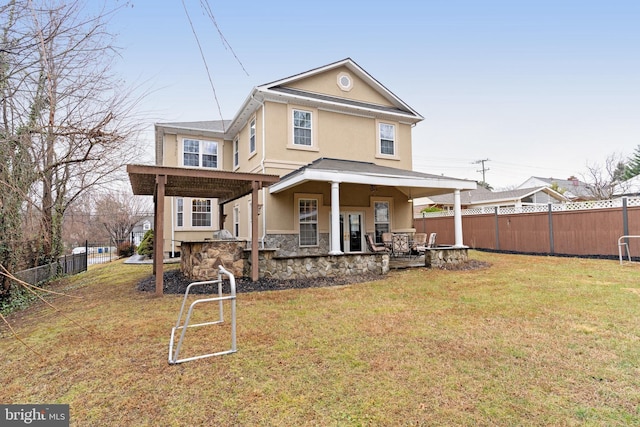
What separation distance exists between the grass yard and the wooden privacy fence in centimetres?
663

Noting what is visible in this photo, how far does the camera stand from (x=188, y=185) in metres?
9.48

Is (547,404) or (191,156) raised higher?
(191,156)

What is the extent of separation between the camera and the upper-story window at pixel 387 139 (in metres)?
13.9

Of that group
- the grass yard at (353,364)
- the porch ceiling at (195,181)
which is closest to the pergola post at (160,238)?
the porch ceiling at (195,181)

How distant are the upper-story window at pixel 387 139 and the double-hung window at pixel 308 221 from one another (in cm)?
407

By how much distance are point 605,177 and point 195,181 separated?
100 ft

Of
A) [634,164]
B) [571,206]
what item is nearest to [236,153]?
[571,206]

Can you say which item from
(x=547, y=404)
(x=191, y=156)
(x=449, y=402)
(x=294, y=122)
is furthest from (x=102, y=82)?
(x=191, y=156)

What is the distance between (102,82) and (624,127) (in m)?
36.4

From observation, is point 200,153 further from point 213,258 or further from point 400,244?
point 400,244

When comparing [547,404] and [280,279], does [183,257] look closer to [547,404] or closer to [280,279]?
[280,279]

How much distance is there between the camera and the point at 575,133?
26188 millimetres

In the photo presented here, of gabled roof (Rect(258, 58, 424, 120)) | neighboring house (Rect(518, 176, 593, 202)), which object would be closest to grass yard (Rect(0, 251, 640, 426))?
gabled roof (Rect(258, 58, 424, 120))

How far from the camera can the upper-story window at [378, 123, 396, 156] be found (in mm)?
13859
